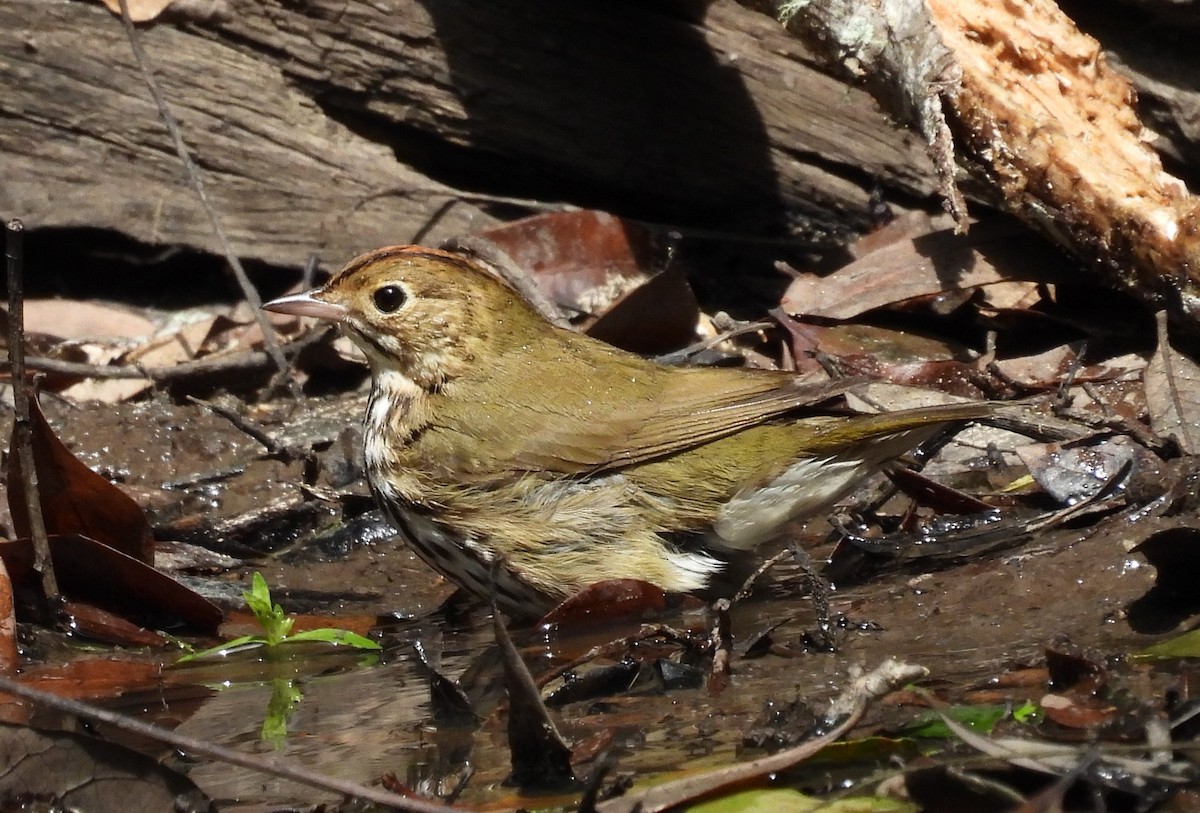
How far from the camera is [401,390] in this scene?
5.06 metres

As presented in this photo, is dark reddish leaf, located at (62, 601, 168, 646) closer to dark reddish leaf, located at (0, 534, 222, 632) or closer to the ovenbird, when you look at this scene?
dark reddish leaf, located at (0, 534, 222, 632)

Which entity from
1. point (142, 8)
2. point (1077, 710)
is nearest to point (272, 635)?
point (1077, 710)

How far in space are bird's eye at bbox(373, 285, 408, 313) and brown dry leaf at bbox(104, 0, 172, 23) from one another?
6.74 ft

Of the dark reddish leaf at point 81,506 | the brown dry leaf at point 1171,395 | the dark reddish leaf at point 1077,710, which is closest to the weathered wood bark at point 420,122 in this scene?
the brown dry leaf at point 1171,395

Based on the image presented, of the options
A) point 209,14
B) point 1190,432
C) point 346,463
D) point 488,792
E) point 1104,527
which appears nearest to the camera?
point 488,792

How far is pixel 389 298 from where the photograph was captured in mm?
4988

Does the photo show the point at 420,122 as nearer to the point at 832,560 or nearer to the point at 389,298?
the point at 389,298

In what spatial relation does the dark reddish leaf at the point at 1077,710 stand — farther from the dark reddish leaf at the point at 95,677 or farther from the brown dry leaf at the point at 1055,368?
the brown dry leaf at the point at 1055,368

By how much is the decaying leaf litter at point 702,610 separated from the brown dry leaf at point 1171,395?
3 cm

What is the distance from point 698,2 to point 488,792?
4302 millimetres

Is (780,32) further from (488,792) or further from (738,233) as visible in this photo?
(488,792)

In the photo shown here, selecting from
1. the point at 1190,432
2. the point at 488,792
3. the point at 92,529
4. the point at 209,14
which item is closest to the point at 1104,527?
the point at 1190,432

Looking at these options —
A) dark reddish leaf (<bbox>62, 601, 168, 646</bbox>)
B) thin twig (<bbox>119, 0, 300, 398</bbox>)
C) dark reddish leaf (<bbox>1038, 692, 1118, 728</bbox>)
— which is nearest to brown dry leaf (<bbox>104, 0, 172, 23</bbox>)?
thin twig (<bbox>119, 0, 300, 398</bbox>)

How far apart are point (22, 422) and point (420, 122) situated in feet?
10.1
